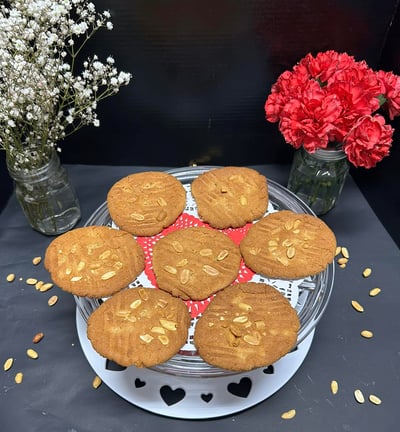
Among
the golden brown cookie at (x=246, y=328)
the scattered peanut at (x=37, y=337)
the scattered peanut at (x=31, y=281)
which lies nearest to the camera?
the golden brown cookie at (x=246, y=328)

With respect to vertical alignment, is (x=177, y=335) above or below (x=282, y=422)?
above

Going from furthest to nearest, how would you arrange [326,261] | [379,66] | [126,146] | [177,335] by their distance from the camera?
[126,146] → [379,66] → [326,261] → [177,335]

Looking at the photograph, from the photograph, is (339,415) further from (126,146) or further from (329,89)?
(126,146)

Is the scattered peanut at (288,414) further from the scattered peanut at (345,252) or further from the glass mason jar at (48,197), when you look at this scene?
the glass mason jar at (48,197)

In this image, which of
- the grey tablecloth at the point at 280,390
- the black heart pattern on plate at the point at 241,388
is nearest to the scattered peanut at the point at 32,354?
the grey tablecloth at the point at 280,390

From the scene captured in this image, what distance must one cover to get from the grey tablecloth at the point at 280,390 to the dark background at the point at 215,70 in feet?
0.56

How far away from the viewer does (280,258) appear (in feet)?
3.05

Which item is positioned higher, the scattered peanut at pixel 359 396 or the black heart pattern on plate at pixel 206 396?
the scattered peanut at pixel 359 396

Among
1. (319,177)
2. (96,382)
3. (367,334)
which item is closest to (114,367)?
(96,382)

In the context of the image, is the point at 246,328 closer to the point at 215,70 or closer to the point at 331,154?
the point at 331,154

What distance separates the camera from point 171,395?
0.89 metres

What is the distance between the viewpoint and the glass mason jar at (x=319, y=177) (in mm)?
1079

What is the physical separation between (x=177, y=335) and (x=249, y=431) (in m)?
0.26

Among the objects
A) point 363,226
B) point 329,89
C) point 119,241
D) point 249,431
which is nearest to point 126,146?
point 119,241
